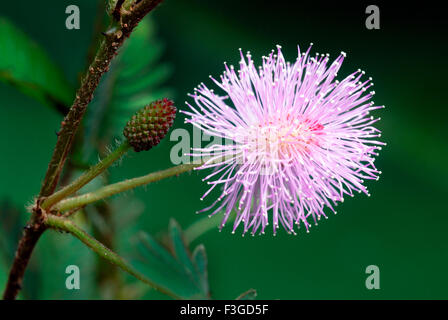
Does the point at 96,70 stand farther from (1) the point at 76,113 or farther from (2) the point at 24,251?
(2) the point at 24,251

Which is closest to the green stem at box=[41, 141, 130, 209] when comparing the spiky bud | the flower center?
the spiky bud

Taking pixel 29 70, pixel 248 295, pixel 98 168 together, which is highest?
pixel 29 70

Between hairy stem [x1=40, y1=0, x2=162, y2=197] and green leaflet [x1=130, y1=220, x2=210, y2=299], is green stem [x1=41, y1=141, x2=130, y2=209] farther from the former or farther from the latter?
green leaflet [x1=130, y1=220, x2=210, y2=299]

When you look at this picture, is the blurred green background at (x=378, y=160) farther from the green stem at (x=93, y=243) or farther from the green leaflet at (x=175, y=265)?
the green stem at (x=93, y=243)

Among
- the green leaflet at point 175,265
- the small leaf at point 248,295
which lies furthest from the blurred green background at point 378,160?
the small leaf at point 248,295

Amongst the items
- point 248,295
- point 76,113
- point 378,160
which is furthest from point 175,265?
point 378,160

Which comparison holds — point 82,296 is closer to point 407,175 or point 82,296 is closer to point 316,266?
point 316,266
